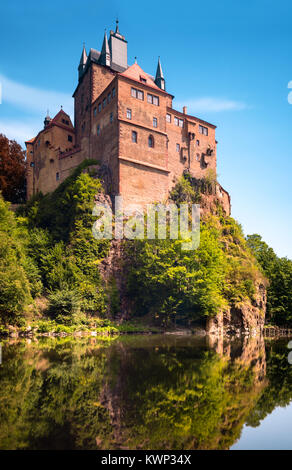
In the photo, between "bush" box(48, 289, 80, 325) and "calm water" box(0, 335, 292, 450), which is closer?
"calm water" box(0, 335, 292, 450)

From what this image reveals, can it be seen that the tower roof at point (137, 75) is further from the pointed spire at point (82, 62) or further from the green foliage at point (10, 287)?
the green foliage at point (10, 287)

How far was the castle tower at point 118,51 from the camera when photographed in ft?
163

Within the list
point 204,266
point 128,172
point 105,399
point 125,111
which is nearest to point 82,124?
point 125,111

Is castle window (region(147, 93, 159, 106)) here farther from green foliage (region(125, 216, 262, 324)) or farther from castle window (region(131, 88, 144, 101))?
green foliage (region(125, 216, 262, 324))

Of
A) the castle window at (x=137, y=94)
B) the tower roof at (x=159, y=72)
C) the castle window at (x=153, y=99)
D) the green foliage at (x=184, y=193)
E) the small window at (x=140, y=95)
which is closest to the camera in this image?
the castle window at (x=137, y=94)

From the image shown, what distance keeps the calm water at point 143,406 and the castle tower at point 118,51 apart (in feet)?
156

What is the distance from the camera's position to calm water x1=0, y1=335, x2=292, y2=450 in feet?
17.7

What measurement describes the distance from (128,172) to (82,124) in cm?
1392

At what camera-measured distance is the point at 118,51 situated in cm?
5050

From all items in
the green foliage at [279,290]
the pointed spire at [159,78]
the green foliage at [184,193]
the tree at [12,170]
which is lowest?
the green foliage at [279,290]

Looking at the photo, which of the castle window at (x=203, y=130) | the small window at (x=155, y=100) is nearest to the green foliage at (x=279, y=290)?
the castle window at (x=203, y=130)

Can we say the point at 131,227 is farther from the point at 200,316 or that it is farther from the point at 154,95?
the point at 154,95

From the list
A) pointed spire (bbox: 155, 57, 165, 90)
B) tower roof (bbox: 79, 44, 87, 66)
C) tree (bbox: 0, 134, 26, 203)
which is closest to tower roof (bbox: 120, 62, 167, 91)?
pointed spire (bbox: 155, 57, 165, 90)

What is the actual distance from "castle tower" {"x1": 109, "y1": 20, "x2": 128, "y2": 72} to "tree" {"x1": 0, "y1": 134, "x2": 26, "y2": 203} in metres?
19.9
